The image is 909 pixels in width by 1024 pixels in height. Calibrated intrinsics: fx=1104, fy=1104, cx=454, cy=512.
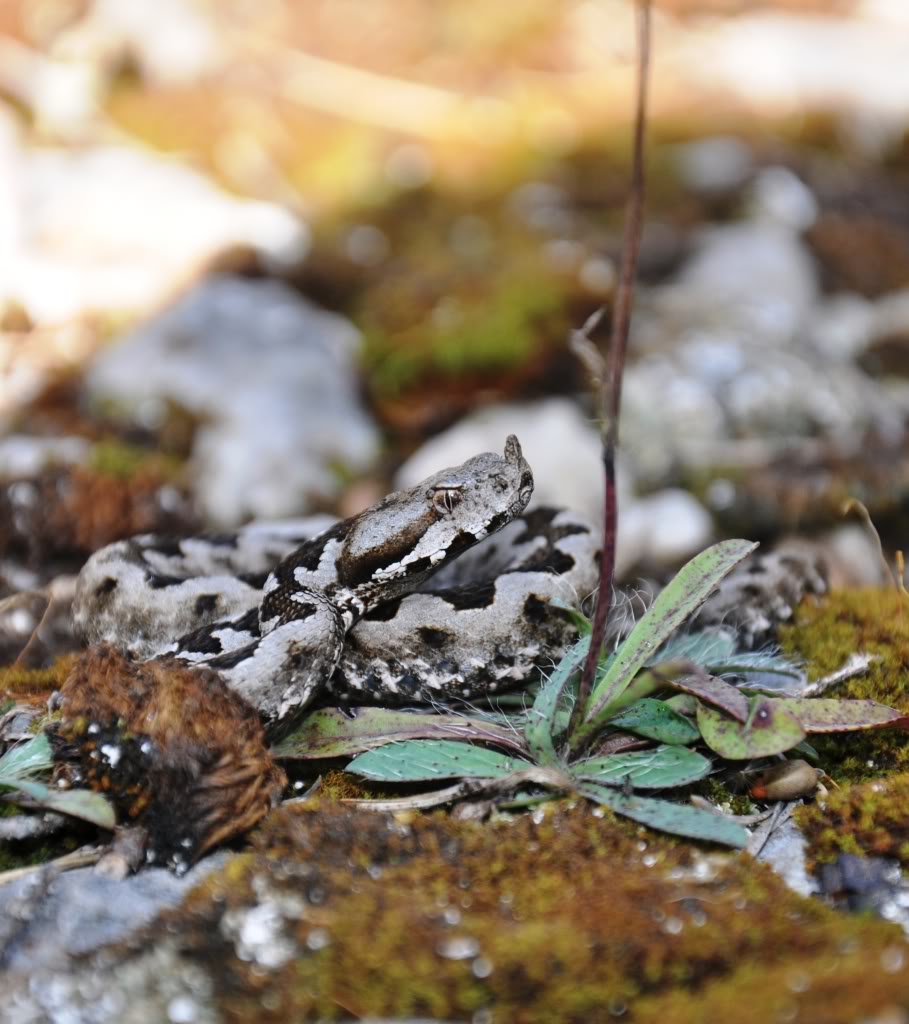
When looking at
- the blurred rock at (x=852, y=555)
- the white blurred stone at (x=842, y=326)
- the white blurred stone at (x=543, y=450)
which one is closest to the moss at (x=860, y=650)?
the blurred rock at (x=852, y=555)

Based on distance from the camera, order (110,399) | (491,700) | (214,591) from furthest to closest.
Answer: (110,399) < (214,591) < (491,700)

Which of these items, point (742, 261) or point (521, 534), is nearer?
point (521, 534)

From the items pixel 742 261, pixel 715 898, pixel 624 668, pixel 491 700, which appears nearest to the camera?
pixel 715 898

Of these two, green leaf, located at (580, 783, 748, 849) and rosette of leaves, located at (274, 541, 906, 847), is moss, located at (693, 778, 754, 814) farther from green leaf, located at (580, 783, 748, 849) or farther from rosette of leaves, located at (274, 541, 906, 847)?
green leaf, located at (580, 783, 748, 849)

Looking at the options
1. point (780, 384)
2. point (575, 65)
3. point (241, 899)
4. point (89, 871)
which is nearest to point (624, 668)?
point (241, 899)

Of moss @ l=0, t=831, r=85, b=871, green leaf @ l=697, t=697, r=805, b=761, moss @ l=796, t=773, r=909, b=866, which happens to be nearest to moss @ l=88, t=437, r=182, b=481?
moss @ l=0, t=831, r=85, b=871

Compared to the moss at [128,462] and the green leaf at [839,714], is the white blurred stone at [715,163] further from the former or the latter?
the green leaf at [839,714]

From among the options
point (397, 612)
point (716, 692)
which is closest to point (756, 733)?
point (716, 692)

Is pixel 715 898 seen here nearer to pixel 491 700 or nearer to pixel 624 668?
pixel 624 668
